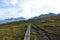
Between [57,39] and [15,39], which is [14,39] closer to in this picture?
[15,39]

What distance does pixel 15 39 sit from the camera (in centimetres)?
3669

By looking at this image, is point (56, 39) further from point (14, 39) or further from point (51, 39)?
point (14, 39)

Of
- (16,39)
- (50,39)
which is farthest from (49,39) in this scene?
(16,39)

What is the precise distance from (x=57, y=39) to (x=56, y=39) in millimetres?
306

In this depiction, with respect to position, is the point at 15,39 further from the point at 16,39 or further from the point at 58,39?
the point at 58,39

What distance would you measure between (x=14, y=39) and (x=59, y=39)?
15393mm

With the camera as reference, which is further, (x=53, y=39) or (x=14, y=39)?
(x=53, y=39)

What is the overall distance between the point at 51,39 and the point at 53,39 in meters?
0.62

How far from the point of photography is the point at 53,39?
44844 mm

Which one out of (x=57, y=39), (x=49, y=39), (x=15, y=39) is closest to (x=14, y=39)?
(x=15, y=39)

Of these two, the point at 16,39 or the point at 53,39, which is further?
the point at 53,39

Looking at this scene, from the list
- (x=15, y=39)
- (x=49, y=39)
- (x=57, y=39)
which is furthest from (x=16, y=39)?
(x=57, y=39)

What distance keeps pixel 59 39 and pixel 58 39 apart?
398 mm

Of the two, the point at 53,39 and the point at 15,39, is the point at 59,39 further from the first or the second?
the point at 15,39
